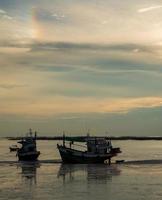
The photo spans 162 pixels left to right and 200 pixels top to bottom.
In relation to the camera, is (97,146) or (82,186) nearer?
(82,186)

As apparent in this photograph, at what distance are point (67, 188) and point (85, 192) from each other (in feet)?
8.72

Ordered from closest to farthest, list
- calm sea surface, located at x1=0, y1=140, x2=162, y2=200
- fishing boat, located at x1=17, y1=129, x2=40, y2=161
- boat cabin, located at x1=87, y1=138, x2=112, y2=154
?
calm sea surface, located at x1=0, y1=140, x2=162, y2=200 → boat cabin, located at x1=87, y1=138, x2=112, y2=154 → fishing boat, located at x1=17, y1=129, x2=40, y2=161

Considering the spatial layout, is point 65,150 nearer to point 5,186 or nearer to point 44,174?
point 44,174

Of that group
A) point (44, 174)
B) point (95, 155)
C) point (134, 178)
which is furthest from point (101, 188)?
Answer: point (95, 155)

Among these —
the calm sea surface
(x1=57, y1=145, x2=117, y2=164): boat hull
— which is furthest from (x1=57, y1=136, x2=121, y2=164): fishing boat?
the calm sea surface

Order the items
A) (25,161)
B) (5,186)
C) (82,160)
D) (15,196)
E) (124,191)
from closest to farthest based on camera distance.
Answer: (15,196) < (124,191) < (5,186) < (82,160) < (25,161)

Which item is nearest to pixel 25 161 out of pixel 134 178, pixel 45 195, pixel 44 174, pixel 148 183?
pixel 44 174

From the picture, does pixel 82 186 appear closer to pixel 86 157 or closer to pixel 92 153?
pixel 86 157

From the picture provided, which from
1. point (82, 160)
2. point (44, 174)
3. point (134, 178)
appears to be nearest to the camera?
point (134, 178)

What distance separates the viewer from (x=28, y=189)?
1344 inches

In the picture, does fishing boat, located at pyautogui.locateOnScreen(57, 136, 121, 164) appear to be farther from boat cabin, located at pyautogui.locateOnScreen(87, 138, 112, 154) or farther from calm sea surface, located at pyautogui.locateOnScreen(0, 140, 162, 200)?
calm sea surface, located at pyautogui.locateOnScreen(0, 140, 162, 200)

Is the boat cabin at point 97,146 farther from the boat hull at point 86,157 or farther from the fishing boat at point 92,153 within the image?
the boat hull at point 86,157

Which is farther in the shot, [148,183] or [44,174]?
[44,174]

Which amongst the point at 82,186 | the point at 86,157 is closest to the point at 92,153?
the point at 86,157
